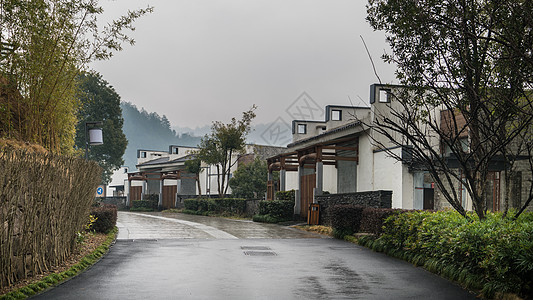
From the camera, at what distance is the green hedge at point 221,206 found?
3344 cm

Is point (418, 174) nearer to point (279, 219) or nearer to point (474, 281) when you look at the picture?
point (279, 219)

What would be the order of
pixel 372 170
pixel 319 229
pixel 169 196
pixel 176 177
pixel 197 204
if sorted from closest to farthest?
pixel 319 229
pixel 372 170
pixel 197 204
pixel 176 177
pixel 169 196

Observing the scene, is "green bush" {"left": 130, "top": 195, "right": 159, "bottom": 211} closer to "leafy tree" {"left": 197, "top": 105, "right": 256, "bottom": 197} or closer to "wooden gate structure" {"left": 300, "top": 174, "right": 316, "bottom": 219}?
"leafy tree" {"left": 197, "top": 105, "right": 256, "bottom": 197}

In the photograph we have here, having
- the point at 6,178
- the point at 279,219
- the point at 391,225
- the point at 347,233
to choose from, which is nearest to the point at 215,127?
the point at 279,219

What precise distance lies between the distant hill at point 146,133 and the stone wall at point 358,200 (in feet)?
441

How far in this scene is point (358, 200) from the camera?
18500 millimetres

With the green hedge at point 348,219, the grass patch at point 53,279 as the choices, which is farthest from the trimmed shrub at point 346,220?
the grass patch at point 53,279

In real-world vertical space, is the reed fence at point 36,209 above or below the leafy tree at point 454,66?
below

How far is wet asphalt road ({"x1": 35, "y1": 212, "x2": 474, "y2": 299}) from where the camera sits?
771 cm

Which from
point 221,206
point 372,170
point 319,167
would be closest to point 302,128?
point 221,206

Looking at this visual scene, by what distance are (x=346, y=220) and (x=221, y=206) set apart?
60.9 feet

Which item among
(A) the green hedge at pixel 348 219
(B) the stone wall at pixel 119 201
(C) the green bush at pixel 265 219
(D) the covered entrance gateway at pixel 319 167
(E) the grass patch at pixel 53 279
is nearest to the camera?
(E) the grass patch at pixel 53 279

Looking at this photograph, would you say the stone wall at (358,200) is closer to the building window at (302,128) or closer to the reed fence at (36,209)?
the reed fence at (36,209)

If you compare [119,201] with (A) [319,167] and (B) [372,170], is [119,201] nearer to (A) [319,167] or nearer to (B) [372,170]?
(A) [319,167]
